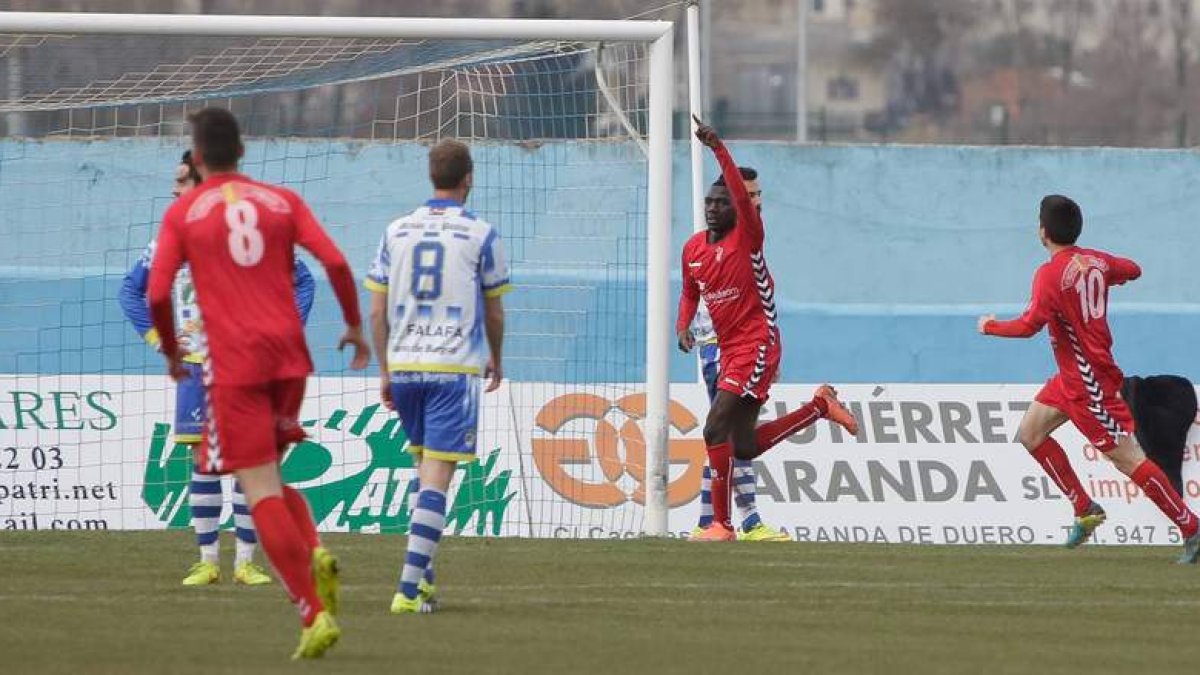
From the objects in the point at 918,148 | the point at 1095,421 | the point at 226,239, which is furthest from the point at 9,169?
the point at 226,239

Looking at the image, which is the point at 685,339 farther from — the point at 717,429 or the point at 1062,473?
the point at 1062,473

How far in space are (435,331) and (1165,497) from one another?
5.03 meters

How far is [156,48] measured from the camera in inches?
637

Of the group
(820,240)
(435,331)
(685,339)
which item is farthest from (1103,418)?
(820,240)

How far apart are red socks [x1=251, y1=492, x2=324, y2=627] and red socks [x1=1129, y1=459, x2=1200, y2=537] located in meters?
6.11

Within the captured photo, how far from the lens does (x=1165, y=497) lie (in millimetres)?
12664

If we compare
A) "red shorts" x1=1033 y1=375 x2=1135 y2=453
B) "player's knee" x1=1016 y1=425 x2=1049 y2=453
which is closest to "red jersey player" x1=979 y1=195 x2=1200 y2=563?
"red shorts" x1=1033 y1=375 x2=1135 y2=453

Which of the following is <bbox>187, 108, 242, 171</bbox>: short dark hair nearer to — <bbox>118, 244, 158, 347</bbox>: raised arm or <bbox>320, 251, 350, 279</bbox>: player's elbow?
<bbox>320, 251, 350, 279</bbox>: player's elbow

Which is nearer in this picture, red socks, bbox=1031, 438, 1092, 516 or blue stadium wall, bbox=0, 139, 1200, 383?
red socks, bbox=1031, 438, 1092, 516

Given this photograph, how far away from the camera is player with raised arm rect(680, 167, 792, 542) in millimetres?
14289

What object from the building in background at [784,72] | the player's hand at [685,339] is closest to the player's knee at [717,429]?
the player's hand at [685,339]

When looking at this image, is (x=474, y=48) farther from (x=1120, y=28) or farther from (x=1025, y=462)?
(x=1120, y=28)

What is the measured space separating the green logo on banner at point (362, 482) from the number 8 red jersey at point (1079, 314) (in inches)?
201

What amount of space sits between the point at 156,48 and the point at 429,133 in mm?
3957
